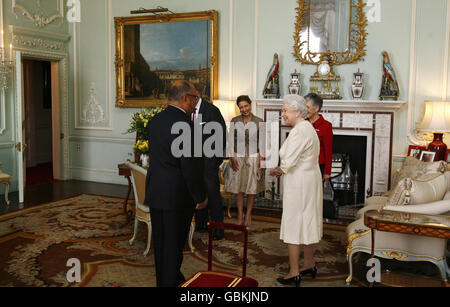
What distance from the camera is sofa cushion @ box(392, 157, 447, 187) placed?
479 centimetres

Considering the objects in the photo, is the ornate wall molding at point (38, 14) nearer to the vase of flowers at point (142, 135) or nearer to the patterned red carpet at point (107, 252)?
the patterned red carpet at point (107, 252)

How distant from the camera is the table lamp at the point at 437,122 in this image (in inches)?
229

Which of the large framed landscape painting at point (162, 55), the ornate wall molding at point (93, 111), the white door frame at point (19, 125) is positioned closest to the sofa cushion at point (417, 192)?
the large framed landscape painting at point (162, 55)

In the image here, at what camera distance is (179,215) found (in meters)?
3.25

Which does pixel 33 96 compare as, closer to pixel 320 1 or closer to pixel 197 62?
pixel 197 62

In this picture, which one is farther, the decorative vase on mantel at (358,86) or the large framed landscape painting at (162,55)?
the large framed landscape painting at (162,55)

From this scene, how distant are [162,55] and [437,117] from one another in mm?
5093

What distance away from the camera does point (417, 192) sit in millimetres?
3953

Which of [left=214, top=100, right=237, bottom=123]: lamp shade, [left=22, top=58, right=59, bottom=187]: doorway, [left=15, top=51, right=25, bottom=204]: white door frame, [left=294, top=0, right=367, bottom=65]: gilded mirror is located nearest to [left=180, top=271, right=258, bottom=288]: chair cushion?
[left=214, top=100, right=237, bottom=123]: lamp shade

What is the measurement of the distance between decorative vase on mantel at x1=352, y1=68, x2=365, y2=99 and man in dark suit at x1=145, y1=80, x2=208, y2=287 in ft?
13.6

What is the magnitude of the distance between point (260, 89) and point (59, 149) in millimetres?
4786

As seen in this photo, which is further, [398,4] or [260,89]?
[260,89]

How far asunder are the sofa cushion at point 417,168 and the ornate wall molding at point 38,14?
23.7 feet
